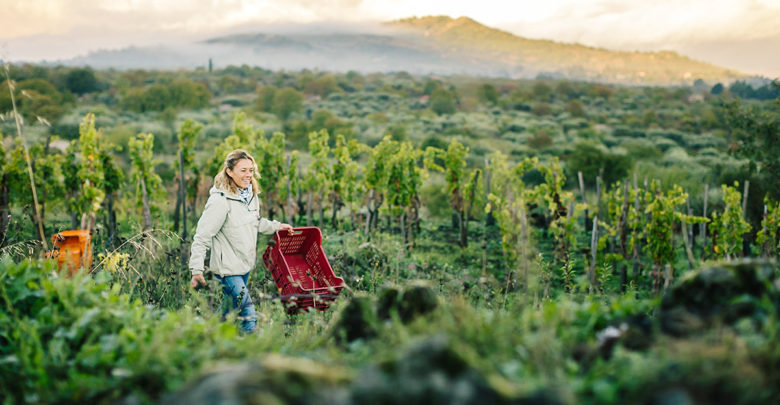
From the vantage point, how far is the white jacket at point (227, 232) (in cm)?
421

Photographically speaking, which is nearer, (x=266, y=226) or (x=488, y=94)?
(x=266, y=226)

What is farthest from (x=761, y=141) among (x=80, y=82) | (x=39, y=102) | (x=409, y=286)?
(x=80, y=82)

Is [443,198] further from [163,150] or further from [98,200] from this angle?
[163,150]

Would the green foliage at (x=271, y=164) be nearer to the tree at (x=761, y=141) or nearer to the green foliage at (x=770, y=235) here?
the green foliage at (x=770, y=235)

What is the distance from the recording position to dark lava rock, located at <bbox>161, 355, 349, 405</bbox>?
4.74ft

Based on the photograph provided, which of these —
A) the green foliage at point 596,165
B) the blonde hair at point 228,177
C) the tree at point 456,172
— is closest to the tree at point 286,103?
the green foliage at point 596,165

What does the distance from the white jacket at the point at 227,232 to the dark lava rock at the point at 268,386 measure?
2704 millimetres

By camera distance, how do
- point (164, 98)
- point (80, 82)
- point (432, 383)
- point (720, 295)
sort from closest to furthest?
1. point (432, 383)
2. point (720, 295)
3. point (164, 98)
4. point (80, 82)

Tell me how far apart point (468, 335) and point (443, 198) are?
1176cm

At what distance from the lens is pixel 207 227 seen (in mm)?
4195

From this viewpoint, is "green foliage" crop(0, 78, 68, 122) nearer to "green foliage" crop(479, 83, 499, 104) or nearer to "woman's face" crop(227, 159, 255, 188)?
"woman's face" crop(227, 159, 255, 188)

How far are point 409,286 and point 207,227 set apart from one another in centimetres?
228

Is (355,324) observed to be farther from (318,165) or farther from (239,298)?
(318,165)

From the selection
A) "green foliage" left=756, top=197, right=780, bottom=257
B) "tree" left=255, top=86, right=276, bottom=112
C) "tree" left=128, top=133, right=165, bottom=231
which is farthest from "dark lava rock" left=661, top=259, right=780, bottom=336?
"tree" left=255, top=86, right=276, bottom=112
